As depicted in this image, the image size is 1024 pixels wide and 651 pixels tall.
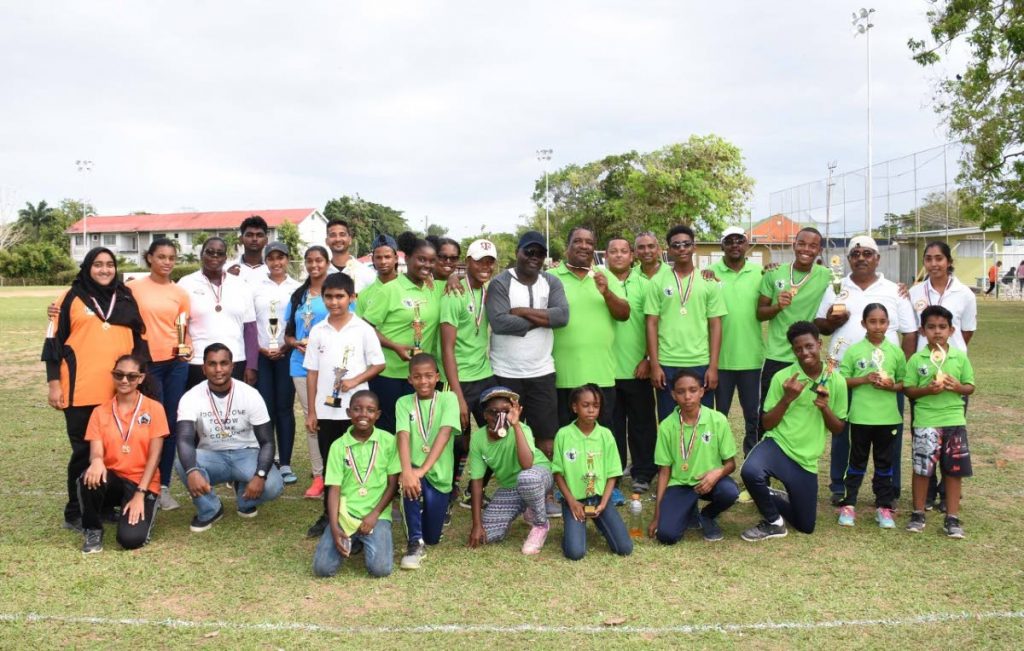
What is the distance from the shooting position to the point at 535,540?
5250mm

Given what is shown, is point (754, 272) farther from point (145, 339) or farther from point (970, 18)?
point (970, 18)

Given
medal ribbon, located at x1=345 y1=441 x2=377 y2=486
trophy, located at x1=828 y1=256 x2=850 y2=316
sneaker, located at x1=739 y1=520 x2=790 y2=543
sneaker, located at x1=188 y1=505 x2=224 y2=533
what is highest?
trophy, located at x1=828 y1=256 x2=850 y2=316

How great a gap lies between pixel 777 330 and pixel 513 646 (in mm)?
3684

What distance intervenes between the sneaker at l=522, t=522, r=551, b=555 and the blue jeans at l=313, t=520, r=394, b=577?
90 cm

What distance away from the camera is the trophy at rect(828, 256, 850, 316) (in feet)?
19.4

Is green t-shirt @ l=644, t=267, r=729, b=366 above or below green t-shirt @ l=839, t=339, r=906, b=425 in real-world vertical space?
above

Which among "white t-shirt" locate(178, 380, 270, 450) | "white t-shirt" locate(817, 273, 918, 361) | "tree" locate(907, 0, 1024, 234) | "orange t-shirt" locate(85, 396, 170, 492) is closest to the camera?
"orange t-shirt" locate(85, 396, 170, 492)

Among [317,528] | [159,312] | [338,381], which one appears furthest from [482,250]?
[159,312]

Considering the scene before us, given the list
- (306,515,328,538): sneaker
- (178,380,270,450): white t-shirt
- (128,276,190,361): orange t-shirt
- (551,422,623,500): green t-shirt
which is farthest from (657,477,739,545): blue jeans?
(128,276,190,361): orange t-shirt

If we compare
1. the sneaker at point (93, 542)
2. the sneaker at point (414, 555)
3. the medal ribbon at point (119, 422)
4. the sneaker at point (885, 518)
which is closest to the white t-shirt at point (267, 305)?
the medal ribbon at point (119, 422)

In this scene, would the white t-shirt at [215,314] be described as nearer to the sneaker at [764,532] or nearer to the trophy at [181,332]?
the trophy at [181,332]

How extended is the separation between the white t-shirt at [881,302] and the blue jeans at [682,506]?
1.49 metres

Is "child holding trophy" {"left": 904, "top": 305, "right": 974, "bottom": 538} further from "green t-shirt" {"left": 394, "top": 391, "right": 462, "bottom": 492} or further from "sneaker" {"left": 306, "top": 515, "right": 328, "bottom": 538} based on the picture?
"sneaker" {"left": 306, "top": 515, "right": 328, "bottom": 538}

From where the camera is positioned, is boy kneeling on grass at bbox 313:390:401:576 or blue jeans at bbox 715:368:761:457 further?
blue jeans at bbox 715:368:761:457
